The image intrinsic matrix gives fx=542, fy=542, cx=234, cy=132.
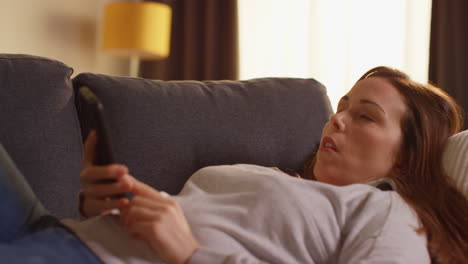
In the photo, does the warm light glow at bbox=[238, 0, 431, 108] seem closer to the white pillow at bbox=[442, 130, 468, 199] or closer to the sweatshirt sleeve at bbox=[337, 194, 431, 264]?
the white pillow at bbox=[442, 130, 468, 199]

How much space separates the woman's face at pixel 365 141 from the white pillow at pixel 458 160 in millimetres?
123

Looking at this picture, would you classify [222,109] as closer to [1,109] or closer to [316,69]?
[1,109]

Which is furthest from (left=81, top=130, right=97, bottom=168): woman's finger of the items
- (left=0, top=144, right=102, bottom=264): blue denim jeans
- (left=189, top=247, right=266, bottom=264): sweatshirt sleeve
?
(left=189, top=247, right=266, bottom=264): sweatshirt sleeve

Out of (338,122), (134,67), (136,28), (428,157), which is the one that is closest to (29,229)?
(338,122)

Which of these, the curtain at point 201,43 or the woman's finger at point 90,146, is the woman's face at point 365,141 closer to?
the woman's finger at point 90,146

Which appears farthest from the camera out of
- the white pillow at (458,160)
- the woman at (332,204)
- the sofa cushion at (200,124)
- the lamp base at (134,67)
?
the lamp base at (134,67)

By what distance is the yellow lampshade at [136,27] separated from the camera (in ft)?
10.3

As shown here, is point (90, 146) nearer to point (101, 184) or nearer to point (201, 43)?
point (101, 184)

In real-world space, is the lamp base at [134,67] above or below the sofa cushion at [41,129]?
below

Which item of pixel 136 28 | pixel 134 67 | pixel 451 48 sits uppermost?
pixel 136 28

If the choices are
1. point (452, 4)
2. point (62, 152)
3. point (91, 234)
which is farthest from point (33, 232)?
point (452, 4)

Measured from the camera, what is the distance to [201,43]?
3686 millimetres

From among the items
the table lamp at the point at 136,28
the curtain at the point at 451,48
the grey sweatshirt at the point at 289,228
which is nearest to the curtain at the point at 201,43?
the table lamp at the point at 136,28

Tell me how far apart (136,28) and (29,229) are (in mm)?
2402
